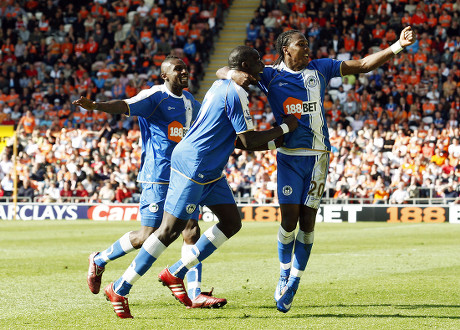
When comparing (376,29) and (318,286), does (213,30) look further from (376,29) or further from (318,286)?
(318,286)

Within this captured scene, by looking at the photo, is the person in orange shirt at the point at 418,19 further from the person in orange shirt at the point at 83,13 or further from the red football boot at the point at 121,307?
the red football boot at the point at 121,307

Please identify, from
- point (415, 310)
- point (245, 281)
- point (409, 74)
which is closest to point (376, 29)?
point (409, 74)

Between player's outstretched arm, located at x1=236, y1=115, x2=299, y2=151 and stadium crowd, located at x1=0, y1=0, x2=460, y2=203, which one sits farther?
stadium crowd, located at x1=0, y1=0, x2=460, y2=203

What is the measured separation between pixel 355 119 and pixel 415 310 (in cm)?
1890

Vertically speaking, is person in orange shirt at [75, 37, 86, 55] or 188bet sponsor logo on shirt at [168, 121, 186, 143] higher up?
person in orange shirt at [75, 37, 86, 55]

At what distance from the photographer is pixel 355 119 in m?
25.9

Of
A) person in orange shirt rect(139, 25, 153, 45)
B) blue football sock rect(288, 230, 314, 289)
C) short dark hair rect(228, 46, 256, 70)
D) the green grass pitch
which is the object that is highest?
person in orange shirt rect(139, 25, 153, 45)

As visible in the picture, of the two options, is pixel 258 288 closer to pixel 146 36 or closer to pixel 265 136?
pixel 265 136

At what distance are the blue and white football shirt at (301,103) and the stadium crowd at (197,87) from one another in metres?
15.3

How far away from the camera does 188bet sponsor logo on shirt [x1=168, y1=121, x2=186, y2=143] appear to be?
26.8 ft

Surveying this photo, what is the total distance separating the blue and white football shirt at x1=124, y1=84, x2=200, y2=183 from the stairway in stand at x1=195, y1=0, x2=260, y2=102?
840 inches

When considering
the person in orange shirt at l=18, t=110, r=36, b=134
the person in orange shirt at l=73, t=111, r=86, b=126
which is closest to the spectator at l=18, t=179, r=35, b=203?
the person in orange shirt at l=18, t=110, r=36, b=134

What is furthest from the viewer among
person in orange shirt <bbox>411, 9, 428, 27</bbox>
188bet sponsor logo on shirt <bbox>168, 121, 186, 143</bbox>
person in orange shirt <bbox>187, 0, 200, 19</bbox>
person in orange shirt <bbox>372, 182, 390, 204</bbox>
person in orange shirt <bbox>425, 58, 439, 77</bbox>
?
person in orange shirt <bbox>187, 0, 200, 19</bbox>

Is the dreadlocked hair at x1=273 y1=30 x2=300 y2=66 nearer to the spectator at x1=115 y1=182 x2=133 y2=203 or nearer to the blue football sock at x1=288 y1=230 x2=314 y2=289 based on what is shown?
the blue football sock at x1=288 y1=230 x2=314 y2=289
